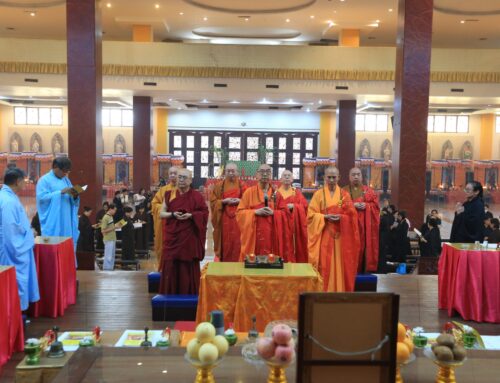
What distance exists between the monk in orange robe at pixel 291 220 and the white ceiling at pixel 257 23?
346 inches

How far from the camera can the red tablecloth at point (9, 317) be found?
435 cm

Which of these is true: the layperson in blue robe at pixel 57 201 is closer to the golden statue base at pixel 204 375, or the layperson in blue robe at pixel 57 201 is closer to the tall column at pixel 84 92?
the tall column at pixel 84 92

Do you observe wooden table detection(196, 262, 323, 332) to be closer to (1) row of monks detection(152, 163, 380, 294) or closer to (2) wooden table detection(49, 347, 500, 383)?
(1) row of monks detection(152, 163, 380, 294)

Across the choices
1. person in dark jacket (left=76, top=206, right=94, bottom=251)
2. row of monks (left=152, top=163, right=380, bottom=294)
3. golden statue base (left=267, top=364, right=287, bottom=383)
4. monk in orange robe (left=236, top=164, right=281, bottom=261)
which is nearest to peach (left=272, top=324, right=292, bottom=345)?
golden statue base (left=267, top=364, right=287, bottom=383)

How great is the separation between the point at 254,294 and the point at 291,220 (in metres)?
1.91

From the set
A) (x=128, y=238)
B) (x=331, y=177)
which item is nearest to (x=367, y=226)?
(x=331, y=177)

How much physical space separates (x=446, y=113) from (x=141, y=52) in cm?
1671

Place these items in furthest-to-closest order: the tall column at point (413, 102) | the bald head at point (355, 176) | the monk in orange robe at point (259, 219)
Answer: the tall column at point (413, 102), the bald head at point (355, 176), the monk in orange robe at point (259, 219)

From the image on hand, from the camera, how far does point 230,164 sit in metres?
7.23

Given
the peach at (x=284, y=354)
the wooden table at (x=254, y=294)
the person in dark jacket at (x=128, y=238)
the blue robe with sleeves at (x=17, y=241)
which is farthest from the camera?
the person in dark jacket at (x=128, y=238)

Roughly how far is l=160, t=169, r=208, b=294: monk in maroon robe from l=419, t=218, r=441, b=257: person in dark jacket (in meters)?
4.28

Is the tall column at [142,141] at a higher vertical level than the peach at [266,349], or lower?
higher

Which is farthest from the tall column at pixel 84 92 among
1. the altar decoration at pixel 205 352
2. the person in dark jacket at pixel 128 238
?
the altar decoration at pixel 205 352

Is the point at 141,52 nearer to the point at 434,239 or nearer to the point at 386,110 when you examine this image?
the point at 434,239
